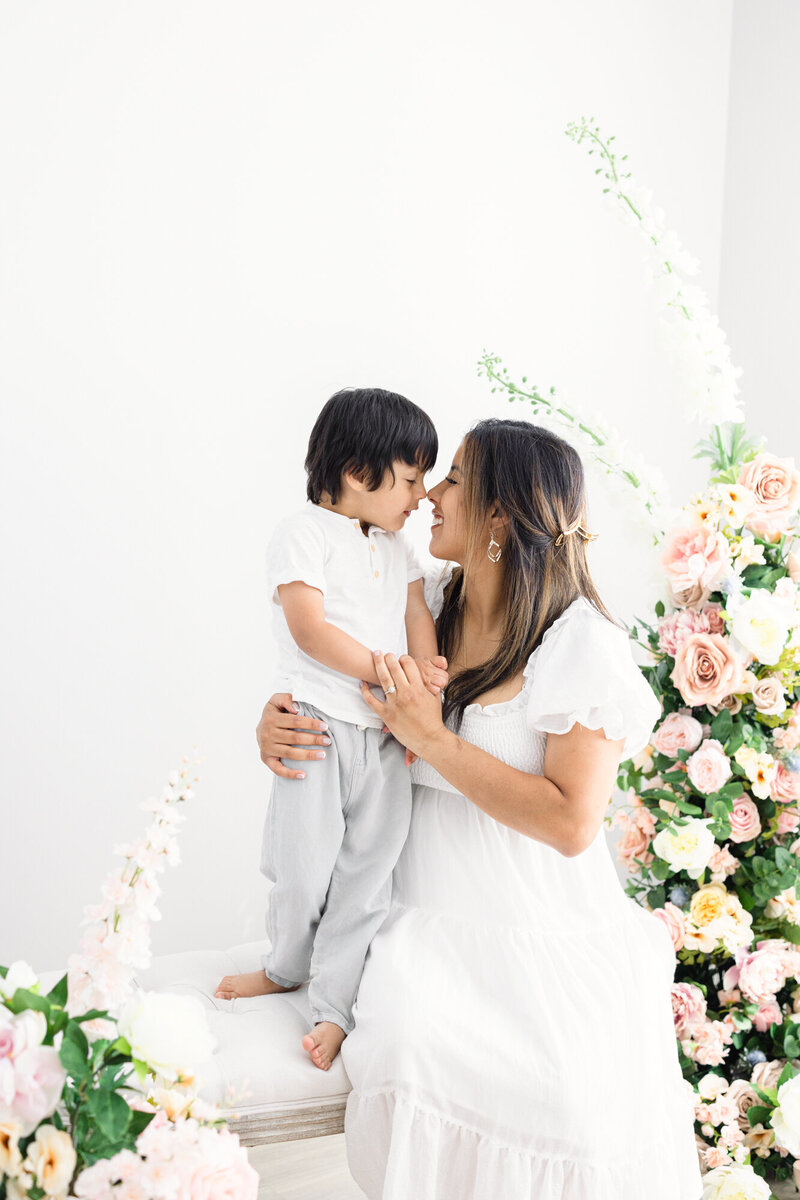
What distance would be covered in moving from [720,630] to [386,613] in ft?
2.19

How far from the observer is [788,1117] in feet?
6.23

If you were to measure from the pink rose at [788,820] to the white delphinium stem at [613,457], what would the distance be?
0.57 metres

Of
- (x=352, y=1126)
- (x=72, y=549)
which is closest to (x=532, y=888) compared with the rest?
(x=352, y=1126)

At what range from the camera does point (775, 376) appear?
321cm

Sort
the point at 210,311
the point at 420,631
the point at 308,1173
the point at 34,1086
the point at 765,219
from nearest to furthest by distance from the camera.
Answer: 1. the point at 34,1086
2. the point at 420,631
3. the point at 308,1173
4. the point at 210,311
5. the point at 765,219

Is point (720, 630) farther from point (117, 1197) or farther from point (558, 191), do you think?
point (558, 191)

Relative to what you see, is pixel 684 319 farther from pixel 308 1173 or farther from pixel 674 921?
pixel 308 1173

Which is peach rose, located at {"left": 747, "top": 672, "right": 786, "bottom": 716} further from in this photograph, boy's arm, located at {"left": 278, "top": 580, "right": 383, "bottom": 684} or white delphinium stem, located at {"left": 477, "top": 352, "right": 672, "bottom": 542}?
boy's arm, located at {"left": 278, "top": 580, "right": 383, "bottom": 684}

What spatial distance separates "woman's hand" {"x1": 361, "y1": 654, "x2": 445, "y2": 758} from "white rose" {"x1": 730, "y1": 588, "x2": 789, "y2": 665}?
624 millimetres

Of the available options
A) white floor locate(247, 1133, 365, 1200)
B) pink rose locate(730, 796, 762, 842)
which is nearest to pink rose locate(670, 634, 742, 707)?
pink rose locate(730, 796, 762, 842)

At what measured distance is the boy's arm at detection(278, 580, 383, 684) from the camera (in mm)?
1629

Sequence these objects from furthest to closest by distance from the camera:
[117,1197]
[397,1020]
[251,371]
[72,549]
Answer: [251,371], [72,549], [397,1020], [117,1197]

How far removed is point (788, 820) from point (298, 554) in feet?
3.54

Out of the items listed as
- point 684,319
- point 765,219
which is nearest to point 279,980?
point 684,319
